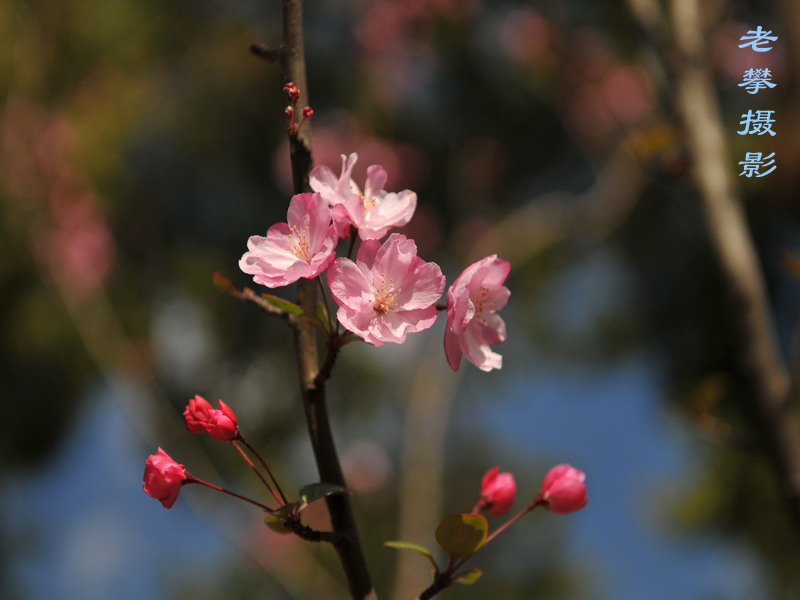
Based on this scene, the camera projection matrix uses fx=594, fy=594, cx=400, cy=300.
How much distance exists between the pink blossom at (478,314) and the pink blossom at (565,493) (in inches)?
4.9

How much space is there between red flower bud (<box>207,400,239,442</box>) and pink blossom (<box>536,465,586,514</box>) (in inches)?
10.7

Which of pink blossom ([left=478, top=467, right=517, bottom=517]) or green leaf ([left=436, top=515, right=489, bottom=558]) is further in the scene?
pink blossom ([left=478, top=467, right=517, bottom=517])

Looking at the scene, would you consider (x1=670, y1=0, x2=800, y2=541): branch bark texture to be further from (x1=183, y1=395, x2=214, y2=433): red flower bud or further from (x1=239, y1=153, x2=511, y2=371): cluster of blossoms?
(x1=183, y1=395, x2=214, y2=433): red flower bud

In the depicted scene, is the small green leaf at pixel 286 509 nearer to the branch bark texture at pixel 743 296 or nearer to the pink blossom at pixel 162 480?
the pink blossom at pixel 162 480

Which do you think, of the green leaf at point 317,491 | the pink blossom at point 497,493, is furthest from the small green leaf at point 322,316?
the pink blossom at point 497,493

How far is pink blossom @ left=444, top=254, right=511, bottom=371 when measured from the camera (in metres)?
0.46

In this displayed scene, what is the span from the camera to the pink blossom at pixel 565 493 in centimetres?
51

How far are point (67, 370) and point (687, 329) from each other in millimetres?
4110

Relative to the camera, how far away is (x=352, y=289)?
0.44m
